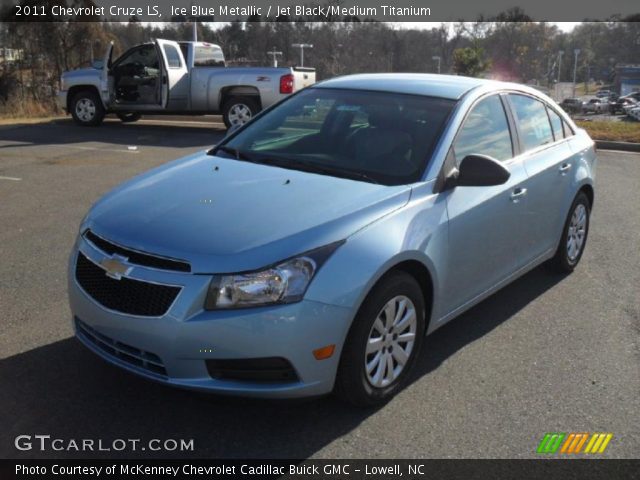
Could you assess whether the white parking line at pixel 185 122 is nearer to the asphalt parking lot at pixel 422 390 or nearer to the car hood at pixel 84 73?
the car hood at pixel 84 73

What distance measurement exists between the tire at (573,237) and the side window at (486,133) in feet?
3.89

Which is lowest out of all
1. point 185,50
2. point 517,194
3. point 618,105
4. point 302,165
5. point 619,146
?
point 618,105

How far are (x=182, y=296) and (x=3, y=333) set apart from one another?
73.0 inches

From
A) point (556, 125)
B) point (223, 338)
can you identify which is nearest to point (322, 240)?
point (223, 338)

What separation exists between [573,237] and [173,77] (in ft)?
37.3

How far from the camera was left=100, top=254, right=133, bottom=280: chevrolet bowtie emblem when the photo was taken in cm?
308

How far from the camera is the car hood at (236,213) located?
301 cm

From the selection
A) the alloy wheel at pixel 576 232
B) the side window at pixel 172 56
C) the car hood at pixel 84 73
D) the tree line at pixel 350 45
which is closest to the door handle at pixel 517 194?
the alloy wheel at pixel 576 232

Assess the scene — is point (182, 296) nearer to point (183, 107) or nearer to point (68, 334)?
point (68, 334)

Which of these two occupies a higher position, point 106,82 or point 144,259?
point 106,82

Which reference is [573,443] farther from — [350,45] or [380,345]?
[350,45]

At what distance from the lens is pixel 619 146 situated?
45.9 feet

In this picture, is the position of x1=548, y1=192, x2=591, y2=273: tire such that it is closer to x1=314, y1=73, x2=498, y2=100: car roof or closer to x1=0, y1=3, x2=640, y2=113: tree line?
x1=314, y1=73, x2=498, y2=100: car roof

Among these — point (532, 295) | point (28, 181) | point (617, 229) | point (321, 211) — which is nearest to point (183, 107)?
point (28, 181)
